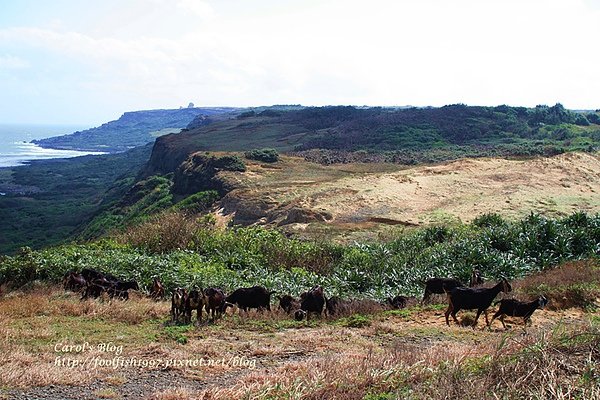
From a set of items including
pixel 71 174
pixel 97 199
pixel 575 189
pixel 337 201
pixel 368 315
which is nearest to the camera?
pixel 368 315

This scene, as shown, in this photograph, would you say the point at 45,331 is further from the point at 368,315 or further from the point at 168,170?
the point at 168,170

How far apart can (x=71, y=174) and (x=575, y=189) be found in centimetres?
10220

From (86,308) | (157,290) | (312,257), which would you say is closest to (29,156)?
(312,257)

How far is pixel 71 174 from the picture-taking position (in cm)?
11006

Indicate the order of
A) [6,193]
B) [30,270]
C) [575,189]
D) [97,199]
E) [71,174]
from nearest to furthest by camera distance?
1. [30,270]
2. [575,189]
3. [97,199]
4. [6,193]
5. [71,174]

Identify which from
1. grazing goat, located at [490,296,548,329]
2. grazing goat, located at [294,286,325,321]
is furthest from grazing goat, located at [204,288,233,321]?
grazing goat, located at [490,296,548,329]

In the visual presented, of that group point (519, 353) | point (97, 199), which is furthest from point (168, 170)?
point (519, 353)

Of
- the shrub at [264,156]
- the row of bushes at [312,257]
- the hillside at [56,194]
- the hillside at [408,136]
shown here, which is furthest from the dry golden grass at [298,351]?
the hillside at [56,194]

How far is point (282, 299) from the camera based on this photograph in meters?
10.5

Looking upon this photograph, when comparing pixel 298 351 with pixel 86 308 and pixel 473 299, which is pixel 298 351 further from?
pixel 86 308

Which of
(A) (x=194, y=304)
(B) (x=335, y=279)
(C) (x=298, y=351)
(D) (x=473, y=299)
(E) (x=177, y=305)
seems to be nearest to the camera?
(C) (x=298, y=351)

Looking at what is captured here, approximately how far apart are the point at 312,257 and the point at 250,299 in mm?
7408

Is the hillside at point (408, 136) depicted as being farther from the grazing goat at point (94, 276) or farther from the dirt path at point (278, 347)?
A: the dirt path at point (278, 347)

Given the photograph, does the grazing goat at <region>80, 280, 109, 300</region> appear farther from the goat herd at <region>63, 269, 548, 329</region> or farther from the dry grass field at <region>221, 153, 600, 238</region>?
the dry grass field at <region>221, 153, 600, 238</region>
